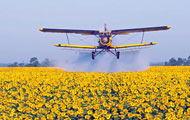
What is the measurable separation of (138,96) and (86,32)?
26.6 metres

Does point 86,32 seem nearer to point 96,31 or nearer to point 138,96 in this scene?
point 96,31

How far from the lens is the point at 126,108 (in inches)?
306

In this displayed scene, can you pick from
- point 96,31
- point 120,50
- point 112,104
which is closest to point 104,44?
→ point 120,50

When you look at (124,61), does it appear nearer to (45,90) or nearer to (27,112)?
(45,90)

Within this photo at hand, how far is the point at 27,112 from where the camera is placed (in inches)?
299

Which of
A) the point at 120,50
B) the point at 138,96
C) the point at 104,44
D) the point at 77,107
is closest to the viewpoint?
the point at 77,107

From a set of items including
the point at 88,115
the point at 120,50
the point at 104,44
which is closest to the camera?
the point at 88,115

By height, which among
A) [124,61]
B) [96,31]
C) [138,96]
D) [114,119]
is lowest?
[114,119]

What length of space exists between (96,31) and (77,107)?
2693cm

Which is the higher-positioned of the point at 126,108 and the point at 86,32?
the point at 86,32

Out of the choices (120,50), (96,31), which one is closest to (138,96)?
(120,50)

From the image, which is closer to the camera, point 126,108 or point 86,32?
→ point 126,108

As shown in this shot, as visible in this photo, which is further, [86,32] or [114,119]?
[86,32]

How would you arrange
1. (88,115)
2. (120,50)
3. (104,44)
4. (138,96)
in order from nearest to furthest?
1. (88,115)
2. (138,96)
3. (104,44)
4. (120,50)
